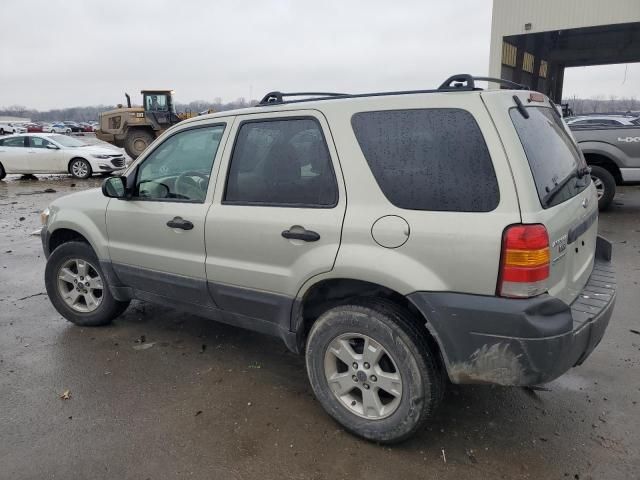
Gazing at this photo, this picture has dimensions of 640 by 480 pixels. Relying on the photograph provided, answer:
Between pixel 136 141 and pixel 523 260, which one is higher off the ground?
pixel 136 141

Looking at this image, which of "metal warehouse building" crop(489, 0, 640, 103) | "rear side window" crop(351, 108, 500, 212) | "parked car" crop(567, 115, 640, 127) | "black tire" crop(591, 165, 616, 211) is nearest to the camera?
"rear side window" crop(351, 108, 500, 212)

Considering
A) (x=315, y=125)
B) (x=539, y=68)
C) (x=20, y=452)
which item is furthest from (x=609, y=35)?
(x=20, y=452)

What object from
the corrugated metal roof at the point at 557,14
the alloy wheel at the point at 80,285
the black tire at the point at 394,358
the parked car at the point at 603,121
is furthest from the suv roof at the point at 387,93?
the corrugated metal roof at the point at 557,14

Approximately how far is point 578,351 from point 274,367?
2.06 metres

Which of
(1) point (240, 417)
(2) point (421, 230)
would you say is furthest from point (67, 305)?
(2) point (421, 230)

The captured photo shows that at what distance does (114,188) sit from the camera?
377cm

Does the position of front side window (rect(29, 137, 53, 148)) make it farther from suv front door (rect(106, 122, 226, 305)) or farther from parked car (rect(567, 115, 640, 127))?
parked car (rect(567, 115, 640, 127))

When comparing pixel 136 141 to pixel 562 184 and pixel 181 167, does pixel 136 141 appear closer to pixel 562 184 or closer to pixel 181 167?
pixel 181 167

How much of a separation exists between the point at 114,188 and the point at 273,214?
1.53m

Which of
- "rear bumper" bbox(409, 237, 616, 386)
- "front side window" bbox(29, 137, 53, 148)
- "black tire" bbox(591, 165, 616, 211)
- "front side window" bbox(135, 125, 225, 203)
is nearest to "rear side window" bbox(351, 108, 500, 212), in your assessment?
"rear bumper" bbox(409, 237, 616, 386)

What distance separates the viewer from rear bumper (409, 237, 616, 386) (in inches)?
89.4

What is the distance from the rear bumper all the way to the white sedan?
1612 cm

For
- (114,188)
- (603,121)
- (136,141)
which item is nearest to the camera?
(114,188)

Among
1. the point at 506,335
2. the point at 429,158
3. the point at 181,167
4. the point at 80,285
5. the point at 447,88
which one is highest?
the point at 447,88
